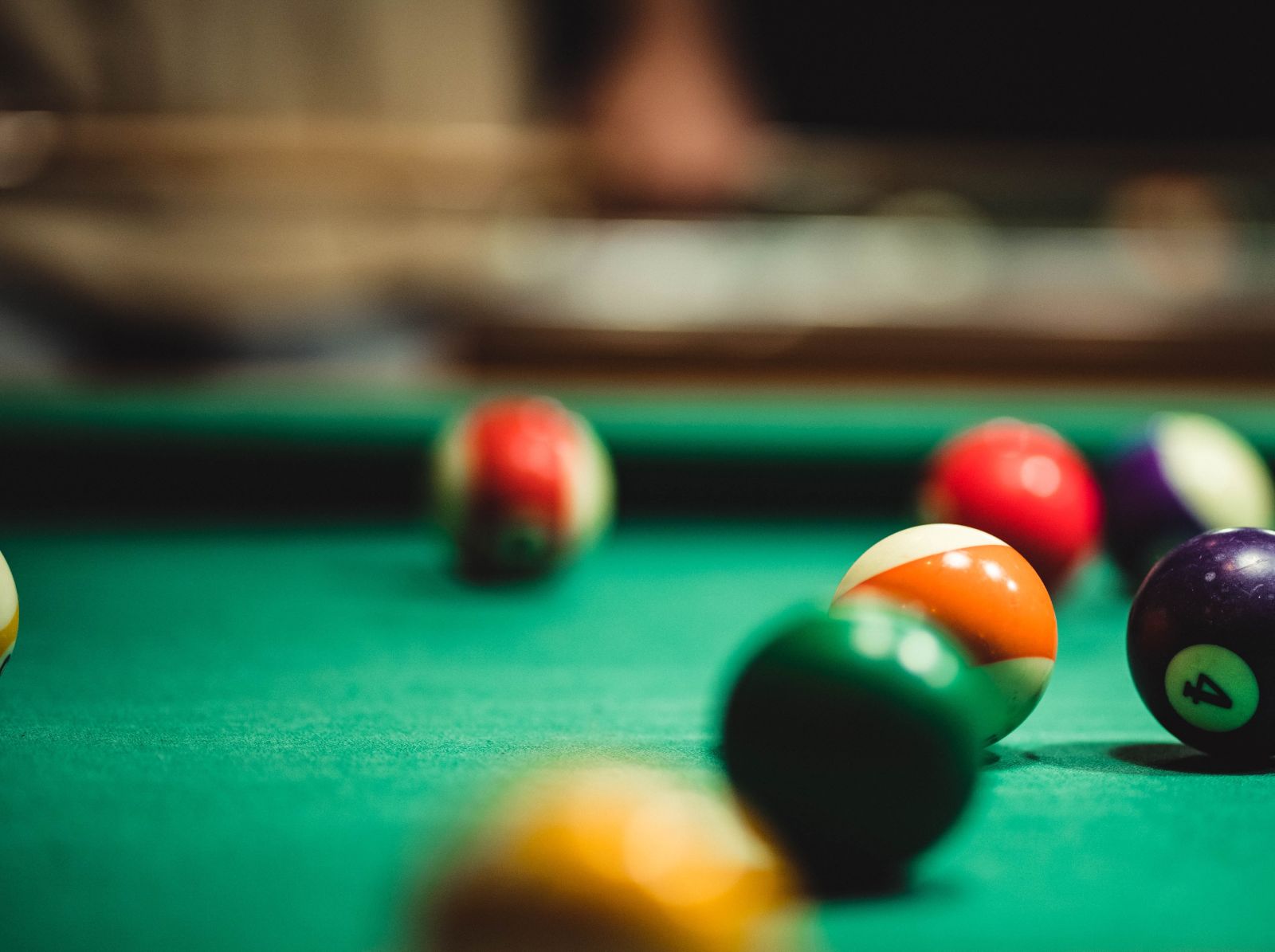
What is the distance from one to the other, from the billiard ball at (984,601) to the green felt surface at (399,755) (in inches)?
3.3

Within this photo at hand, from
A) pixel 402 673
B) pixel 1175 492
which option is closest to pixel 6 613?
pixel 402 673

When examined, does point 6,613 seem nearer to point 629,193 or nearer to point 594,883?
point 594,883

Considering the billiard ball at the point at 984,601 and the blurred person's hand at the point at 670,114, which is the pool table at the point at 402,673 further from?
the blurred person's hand at the point at 670,114

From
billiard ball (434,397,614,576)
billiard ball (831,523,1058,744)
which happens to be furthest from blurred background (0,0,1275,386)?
billiard ball (831,523,1058,744)

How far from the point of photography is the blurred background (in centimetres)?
651

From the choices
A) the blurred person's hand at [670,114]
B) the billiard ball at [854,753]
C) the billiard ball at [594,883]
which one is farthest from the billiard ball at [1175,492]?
the blurred person's hand at [670,114]

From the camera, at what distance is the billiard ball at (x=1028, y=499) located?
2373 millimetres

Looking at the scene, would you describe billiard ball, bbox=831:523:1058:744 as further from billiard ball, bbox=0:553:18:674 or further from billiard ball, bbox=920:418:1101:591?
billiard ball, bbox=0:553:18:674

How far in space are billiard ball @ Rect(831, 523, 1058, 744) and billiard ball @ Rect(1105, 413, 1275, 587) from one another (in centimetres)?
102

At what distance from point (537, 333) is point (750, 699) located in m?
5.90

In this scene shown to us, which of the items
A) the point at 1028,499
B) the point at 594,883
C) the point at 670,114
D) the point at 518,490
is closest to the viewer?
the point at 594,883

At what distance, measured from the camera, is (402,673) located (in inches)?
74.9

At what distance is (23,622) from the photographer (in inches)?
87.0

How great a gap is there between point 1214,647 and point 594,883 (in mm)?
924
